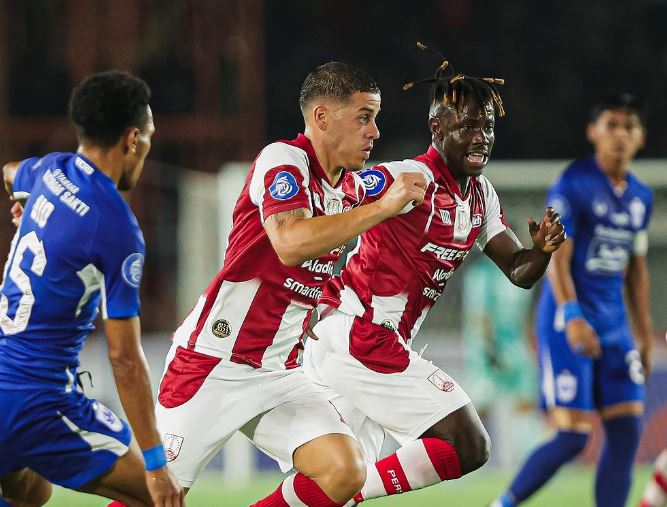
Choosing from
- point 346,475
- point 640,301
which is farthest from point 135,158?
point 640,301

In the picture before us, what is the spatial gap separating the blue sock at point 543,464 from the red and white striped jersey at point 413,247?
5.03ft

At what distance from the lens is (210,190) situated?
11.2 meters

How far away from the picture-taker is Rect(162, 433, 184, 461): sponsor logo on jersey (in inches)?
171

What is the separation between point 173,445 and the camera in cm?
435

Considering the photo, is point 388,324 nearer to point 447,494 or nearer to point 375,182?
point 375,182

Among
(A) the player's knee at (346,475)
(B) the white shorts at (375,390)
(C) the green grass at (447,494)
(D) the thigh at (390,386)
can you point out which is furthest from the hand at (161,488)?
(C) the green grass at (447,494)

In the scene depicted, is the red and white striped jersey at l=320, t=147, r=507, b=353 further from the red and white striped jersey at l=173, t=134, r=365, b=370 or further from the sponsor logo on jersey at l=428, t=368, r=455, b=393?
the red and white striped jersey at l=173, t=134, r=365, b=370

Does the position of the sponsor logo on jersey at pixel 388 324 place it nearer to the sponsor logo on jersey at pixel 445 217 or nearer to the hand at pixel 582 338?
the sponsor logo on jersey at pixel 445 217

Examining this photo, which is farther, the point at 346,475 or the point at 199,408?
the point at 199,408

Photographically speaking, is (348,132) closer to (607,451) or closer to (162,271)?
(607,451)

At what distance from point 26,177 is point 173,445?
116 centimetres

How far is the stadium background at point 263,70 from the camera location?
12922mm

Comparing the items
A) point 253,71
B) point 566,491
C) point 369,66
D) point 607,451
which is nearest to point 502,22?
point 369,66

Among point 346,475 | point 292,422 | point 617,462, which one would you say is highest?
point 292,422
